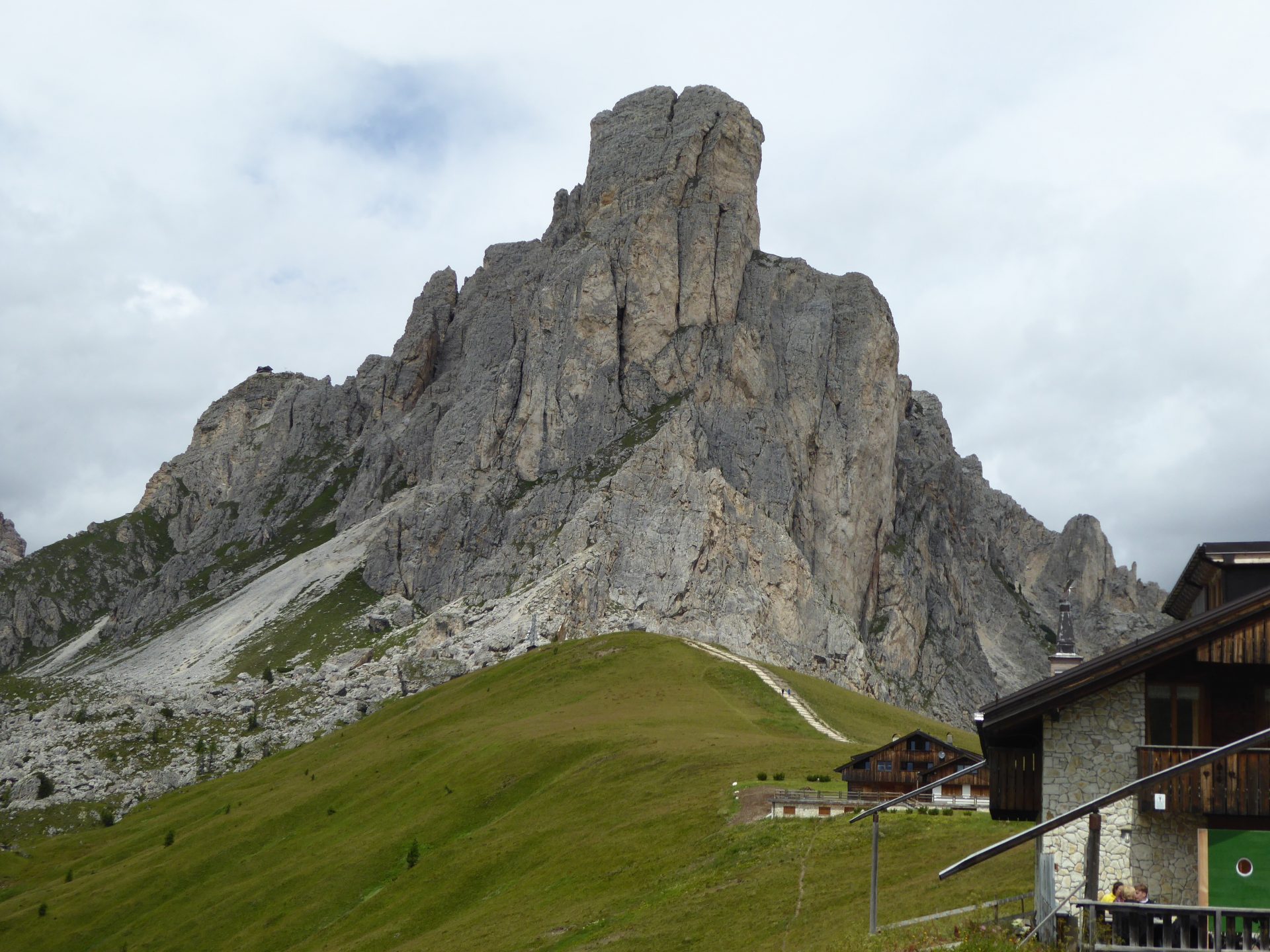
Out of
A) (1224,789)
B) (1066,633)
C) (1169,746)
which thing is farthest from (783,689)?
(1224,789)

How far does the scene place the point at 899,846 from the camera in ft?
149

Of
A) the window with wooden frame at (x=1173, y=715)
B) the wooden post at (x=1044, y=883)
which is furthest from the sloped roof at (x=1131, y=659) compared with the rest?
the wooden post at (x=1044, y=883)

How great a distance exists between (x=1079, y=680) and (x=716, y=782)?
42242 mm

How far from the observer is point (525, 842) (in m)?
67.5

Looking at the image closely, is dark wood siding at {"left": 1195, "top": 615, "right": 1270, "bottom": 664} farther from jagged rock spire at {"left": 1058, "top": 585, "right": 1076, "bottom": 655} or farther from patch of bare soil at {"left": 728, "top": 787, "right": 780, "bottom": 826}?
patch of bare soil at {"left": 728, "top": 787, "right": 780, "bottom": 826}

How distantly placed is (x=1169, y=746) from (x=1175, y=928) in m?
4.69

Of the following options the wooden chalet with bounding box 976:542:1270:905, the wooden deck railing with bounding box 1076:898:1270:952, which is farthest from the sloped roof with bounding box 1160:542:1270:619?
the wooden deck railing with bounding box 1076:898:1270:952

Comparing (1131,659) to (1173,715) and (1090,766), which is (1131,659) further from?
(1090,766)

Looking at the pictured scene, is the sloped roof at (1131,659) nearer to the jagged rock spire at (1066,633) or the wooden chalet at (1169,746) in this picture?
the wooden chalet at (1169,746)

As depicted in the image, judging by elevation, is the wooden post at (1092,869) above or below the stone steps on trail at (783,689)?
below

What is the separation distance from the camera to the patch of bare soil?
55094mm

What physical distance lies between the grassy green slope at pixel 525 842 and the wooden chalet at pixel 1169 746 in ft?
25.2

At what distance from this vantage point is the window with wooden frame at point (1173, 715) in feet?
83.7

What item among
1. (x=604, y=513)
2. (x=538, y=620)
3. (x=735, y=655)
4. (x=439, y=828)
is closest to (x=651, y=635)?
(x=735, y=655)
